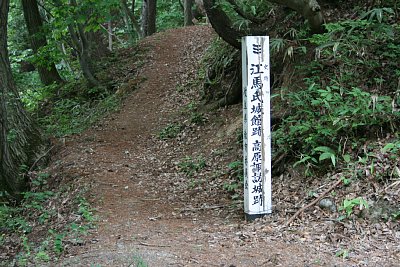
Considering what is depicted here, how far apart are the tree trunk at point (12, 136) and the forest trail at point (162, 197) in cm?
79

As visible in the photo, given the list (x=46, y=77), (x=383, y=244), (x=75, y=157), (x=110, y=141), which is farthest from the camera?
(x=46, y=77)

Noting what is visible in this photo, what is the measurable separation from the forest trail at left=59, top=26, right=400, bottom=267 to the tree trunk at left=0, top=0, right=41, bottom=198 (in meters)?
0.79

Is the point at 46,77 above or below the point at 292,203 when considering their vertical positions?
above

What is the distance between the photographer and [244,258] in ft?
16.9

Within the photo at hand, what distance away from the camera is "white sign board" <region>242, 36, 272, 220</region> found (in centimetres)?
629

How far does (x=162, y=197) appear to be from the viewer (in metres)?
8.02

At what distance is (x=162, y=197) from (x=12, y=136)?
333 centimetres

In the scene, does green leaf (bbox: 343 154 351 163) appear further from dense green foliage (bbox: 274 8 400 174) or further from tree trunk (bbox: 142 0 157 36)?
tree trunk (bbox: 142 0 157 36)

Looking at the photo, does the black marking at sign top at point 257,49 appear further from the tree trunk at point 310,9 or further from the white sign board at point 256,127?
the tree trunk at point 310,9

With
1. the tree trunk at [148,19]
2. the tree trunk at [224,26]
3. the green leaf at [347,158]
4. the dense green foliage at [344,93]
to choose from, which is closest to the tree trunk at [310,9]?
the dense green foliage at [344,93]

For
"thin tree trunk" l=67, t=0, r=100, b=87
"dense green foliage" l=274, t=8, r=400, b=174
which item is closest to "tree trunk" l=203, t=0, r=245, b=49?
"dense green foliage" l=274, t=8, r=400, b=174

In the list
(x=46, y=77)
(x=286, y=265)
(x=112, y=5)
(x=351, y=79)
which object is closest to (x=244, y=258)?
(x=286, y=265)

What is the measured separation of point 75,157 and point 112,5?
16.0ft

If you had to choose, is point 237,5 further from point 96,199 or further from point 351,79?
point 96,199
